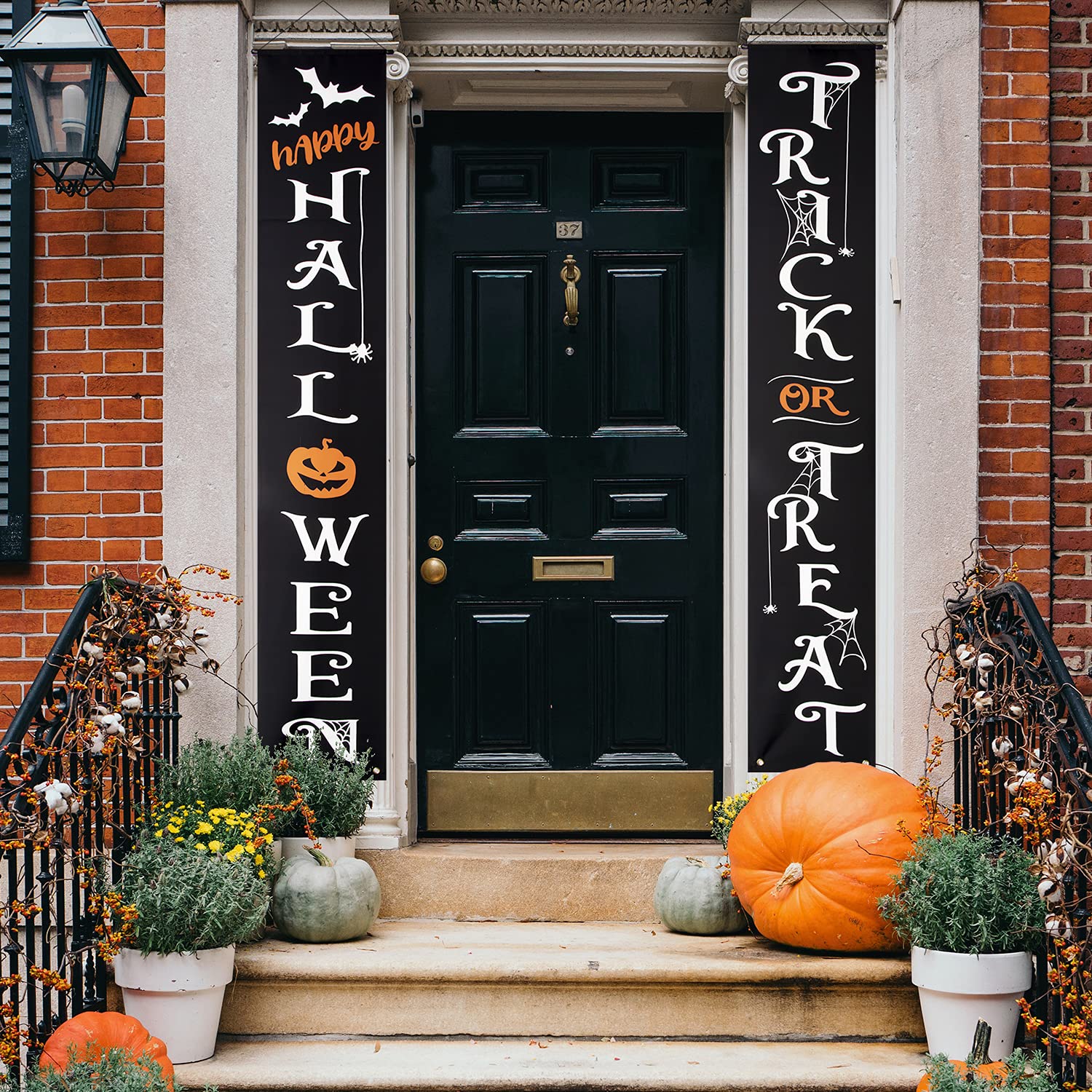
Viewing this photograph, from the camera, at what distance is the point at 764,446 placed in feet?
14.7

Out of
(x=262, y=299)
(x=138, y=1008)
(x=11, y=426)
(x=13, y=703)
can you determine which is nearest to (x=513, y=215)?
(x=262, y=299)

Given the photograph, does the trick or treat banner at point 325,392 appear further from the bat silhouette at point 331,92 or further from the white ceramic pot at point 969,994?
the white ceramic pot at point 969,994

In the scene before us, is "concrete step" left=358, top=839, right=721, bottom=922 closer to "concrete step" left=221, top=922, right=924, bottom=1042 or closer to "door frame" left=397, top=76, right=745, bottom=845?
"door frame" left=397, top=76, right=745, bottom=845

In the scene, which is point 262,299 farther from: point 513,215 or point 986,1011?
point 986,1011

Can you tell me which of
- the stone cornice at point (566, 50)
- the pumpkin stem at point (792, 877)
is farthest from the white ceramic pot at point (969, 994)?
the stone cornice at point (566, 50)

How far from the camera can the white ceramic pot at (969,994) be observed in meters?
3.44

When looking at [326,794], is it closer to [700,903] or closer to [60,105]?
[700,903]

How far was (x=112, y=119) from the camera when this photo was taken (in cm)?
418

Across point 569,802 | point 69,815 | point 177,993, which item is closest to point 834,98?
point 569,802

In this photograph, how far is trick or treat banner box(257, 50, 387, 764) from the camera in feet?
14.7

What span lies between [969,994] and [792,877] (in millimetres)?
596

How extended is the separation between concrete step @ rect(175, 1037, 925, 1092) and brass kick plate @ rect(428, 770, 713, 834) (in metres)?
1.12

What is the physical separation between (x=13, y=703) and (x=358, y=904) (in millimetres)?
1447

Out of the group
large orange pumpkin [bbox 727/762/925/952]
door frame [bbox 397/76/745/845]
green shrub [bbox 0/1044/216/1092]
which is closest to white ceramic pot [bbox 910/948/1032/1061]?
large orange pumpkin [bbox 727/762/925/952]
